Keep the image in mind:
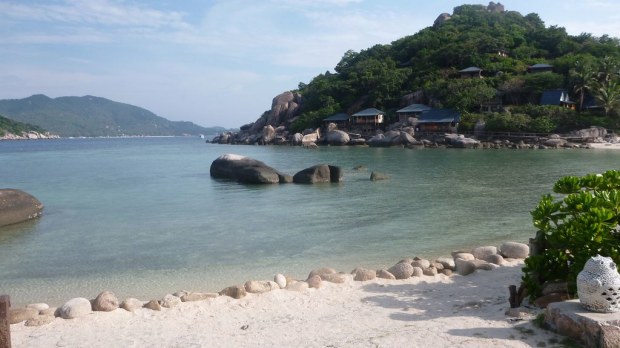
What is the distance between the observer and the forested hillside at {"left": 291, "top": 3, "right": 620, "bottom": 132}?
53853 mm

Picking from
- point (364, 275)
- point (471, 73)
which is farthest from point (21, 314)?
point (471, 73)

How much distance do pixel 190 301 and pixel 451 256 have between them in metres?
5.77

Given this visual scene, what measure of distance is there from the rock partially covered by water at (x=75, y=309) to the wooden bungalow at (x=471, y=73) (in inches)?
2513

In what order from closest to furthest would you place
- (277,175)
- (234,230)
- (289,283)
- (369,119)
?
(289,283), (234,230), (277,175), (369,119)

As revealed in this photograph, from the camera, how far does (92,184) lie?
26688 mm

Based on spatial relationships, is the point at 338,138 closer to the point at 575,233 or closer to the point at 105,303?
the point at 105,303

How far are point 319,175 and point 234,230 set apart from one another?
11.4 m

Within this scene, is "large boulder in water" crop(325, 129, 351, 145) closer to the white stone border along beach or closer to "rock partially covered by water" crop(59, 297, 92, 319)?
the white stone border along beach

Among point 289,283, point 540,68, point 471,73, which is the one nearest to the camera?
point 289,283

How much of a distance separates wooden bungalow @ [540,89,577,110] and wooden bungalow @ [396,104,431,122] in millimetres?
13835

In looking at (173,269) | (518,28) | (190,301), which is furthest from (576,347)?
(518,28)

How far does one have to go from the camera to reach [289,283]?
335 inches

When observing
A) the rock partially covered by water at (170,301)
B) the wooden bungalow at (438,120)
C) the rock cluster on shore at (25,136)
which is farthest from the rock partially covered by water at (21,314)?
the rock cluster on shore at (25,136)

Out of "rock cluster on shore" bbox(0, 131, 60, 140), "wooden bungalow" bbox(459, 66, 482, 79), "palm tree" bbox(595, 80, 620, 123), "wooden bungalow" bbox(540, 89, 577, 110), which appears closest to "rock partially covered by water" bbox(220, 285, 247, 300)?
"palm tree" bbox(595, 80, 620, 123)
